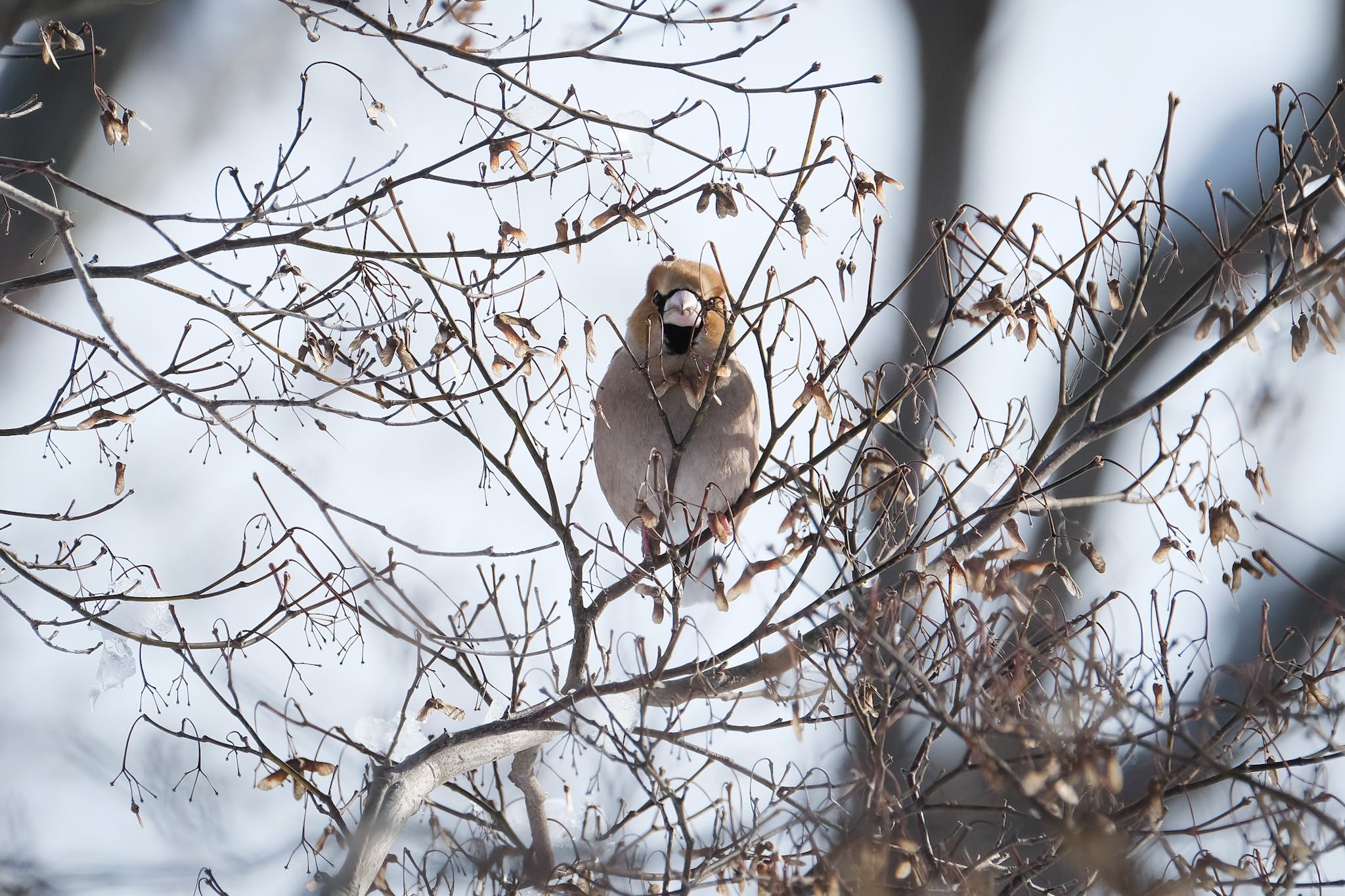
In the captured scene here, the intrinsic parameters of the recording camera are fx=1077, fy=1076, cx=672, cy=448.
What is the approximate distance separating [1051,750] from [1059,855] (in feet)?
1.92

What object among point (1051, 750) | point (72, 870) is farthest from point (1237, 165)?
point (72, 870)

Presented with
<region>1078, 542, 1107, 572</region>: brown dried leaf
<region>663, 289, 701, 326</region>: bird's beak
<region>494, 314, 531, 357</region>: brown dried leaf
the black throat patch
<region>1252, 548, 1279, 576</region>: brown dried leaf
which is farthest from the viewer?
the black throat patch

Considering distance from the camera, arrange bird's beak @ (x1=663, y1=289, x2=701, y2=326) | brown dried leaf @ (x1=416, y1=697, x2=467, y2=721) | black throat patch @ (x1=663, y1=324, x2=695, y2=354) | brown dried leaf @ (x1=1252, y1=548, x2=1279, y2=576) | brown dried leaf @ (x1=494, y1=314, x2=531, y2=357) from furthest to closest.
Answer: black throat patch @ (x1=663, y1=324, x2=695, y2=354) → bird's beak @ (x1=663, y1=289, x2=701, y2=326) → brown dried leaf @ (x1=416, y1=697, x2=467, y2=721) → brown dried leaf @ (x1=494, y1=314, x2=531, y2=357) → brown dried leaf @ (x1=1252, y1=548, x2=1279, y2=576)

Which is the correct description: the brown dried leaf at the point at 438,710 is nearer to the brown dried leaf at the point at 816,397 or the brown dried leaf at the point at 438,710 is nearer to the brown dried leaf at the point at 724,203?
the brown dried leaf at the point at 816,397

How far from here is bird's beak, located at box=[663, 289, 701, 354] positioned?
245 centimetres

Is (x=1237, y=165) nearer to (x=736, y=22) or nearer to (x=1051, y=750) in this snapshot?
(x=736, y=22)

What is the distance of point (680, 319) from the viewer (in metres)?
2.46

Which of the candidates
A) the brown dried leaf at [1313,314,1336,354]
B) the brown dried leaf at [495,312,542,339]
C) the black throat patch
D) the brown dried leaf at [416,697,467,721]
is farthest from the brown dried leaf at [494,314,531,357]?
the brown dried leaf at [1313,314,1336,354]

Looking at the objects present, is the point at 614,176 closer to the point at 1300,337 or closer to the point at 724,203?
the point at 724,203

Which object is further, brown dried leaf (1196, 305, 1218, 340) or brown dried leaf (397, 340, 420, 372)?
brown dried leaf (397, 340, 420, 372)

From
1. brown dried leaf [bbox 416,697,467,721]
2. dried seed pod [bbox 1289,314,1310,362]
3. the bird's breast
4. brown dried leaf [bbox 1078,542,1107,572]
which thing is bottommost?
brown dried leaf [bbox 1078,542,1107,572]

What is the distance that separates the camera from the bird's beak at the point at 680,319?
245 cm

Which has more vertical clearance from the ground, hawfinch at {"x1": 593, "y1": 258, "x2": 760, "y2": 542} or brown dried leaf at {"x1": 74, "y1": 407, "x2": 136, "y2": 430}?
hawfinch at {"x1": 593, "y1": 258, "x2": 760, "y2": 542}

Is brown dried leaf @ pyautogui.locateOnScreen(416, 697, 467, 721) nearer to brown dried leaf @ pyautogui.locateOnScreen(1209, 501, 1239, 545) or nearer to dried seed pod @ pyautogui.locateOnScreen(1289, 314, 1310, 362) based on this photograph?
brown dried leaf @ pyautogui.locateOnScreen(1209, 501, 1239, 545)
